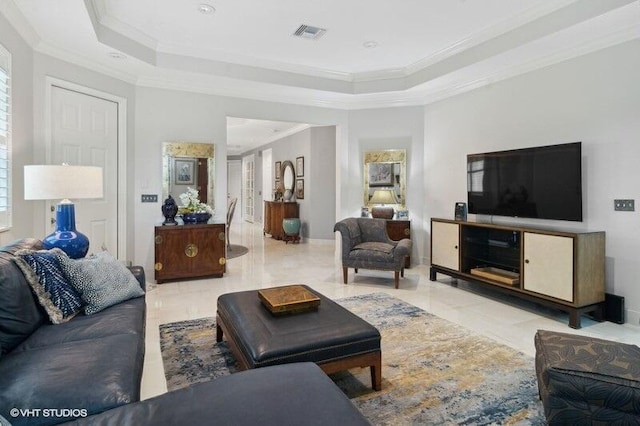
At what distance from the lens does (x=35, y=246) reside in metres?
2.50

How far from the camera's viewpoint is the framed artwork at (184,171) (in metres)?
5.02

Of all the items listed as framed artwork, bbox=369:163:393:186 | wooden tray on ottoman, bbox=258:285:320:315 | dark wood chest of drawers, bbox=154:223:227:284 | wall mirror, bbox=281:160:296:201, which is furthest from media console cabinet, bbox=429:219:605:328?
wall mirror, bbox=281:160:296:201

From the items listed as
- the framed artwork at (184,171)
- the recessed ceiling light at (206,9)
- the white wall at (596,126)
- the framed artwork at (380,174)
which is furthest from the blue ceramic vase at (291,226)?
the recessed ceiling light at (206,9)

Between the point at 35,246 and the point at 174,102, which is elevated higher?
the point at 174,102

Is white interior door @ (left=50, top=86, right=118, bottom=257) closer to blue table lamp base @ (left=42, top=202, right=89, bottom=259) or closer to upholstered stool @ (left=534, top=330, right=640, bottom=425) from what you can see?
blue table lamp base @ (left=42, top=202, right=89, bottom=259)

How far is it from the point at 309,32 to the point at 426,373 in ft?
11.8

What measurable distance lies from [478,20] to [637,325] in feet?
10.8

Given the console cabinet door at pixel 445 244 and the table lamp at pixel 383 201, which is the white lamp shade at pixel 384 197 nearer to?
the table lamp at pixel 383 201

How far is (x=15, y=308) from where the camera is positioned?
179 cm

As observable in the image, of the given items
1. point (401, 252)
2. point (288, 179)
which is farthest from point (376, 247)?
point (288, 179)

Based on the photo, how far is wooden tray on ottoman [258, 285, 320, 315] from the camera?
2.31 metres

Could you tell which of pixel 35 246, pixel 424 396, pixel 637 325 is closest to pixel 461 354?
pixel 424 396

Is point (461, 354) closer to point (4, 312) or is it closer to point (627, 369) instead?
point (627, 369)

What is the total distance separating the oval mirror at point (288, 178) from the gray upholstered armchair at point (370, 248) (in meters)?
4.08
